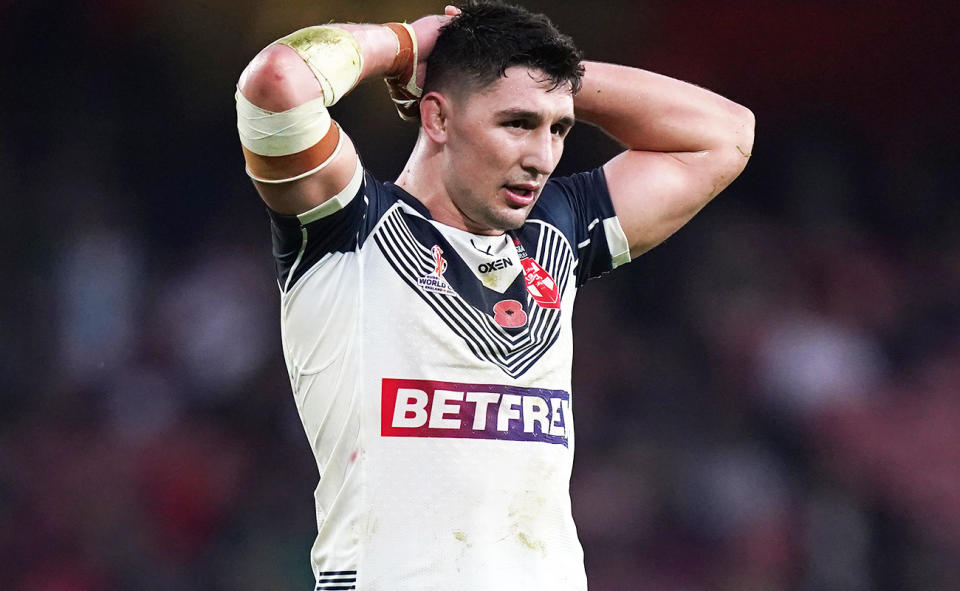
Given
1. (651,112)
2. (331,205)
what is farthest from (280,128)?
(651,112)

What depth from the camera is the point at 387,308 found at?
2666 mm

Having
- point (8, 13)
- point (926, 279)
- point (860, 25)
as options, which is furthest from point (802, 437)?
point (8, 13)

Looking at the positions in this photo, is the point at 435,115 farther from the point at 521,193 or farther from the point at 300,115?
the point at 300,115

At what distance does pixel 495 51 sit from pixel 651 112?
0.60 metres

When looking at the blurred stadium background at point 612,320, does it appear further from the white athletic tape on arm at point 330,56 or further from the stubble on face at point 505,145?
the white athletic tape on arm at point 330,56

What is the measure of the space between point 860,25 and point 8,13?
440cm

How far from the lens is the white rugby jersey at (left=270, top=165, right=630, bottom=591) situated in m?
2.56

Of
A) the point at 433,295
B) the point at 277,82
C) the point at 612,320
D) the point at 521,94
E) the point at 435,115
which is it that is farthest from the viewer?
the point at 612,320

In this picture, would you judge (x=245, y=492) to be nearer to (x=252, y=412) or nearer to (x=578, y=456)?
(x=252, y=412)

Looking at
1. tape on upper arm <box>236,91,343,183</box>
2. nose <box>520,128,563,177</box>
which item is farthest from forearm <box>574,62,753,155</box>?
tape on upper arm <box>236,91,343,183</box>

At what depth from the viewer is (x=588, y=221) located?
3.17m

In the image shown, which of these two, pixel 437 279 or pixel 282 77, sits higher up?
pixel 282 77

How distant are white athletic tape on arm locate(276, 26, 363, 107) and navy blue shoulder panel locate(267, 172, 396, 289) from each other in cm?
22

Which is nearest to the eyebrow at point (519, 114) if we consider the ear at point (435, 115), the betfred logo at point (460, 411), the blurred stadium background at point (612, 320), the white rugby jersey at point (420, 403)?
the ear at point (435, 115)
